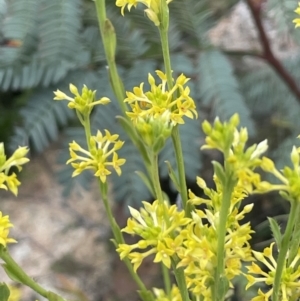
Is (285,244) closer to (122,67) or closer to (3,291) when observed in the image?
(3,291)

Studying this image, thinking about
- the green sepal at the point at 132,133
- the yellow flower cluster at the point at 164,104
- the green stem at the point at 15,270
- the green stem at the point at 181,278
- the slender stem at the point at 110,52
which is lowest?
the green stem at the point at 181,278

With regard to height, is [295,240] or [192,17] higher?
[192,17]

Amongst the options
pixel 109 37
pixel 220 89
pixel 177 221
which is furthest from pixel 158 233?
pixel 220 89

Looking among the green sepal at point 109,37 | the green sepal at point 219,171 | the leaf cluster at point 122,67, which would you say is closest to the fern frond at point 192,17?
the leaf cluster at point 122,67

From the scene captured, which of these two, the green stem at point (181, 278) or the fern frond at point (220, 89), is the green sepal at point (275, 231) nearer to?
the green stem at point (181, 278)

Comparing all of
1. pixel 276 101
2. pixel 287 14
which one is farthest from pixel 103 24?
pixel 276 101

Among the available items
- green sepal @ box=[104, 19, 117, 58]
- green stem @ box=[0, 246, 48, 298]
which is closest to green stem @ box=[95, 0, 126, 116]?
green sepal @ box=[104, 19, 117, 58]
